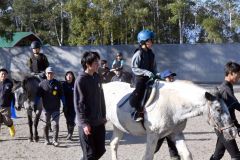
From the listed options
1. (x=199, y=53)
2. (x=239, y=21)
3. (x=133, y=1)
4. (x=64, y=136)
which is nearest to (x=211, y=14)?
(x=239, y=21)

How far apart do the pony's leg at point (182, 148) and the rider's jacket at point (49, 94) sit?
380 centimetres

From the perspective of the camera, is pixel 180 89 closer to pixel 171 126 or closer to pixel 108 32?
pixel 171 126

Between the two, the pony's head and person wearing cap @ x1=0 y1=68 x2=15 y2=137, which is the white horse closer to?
the pony's head

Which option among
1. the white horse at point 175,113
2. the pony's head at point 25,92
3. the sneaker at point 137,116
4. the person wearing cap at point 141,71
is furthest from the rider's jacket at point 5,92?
the sneaker at point 137,116

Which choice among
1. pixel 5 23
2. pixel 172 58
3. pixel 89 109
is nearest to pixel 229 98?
pixel 89 109

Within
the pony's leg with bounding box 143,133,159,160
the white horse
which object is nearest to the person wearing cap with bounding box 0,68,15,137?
the white horse

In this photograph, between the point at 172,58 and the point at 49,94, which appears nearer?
the point at 49,94

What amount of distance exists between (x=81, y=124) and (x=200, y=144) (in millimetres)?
4216

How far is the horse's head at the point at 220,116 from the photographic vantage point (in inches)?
211

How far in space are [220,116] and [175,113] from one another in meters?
0.71

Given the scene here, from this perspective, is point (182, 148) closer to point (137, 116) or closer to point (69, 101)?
point (137, 116)

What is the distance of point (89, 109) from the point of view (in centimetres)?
534

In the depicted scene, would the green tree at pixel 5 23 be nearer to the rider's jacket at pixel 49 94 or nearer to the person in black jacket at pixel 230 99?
the rider's jacket at pixel 49 94

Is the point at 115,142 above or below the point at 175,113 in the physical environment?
below
